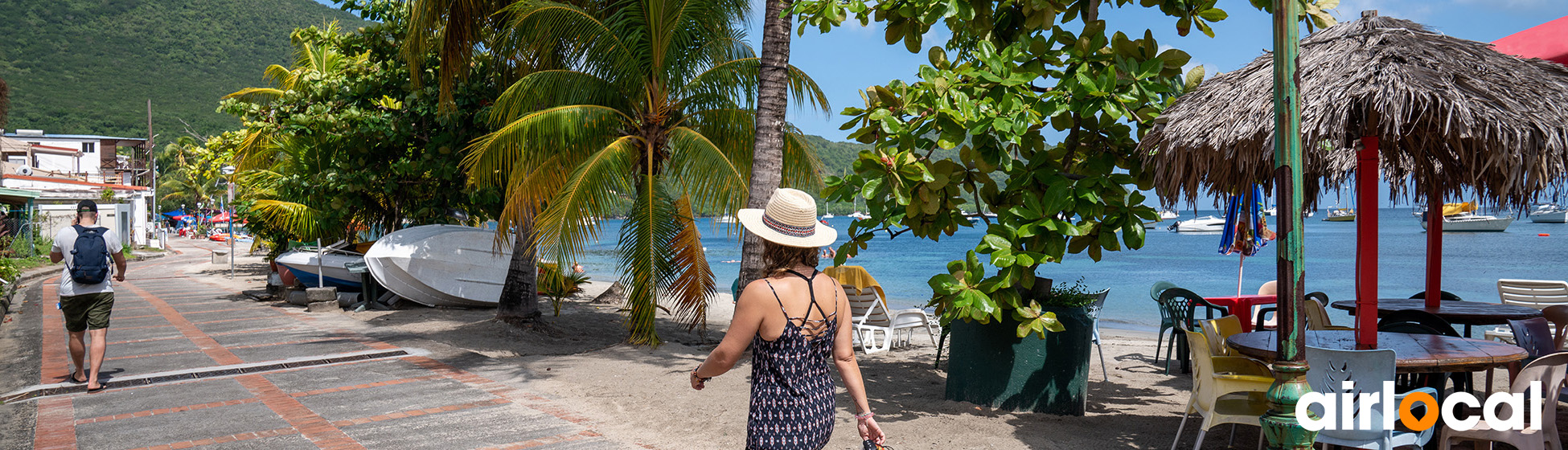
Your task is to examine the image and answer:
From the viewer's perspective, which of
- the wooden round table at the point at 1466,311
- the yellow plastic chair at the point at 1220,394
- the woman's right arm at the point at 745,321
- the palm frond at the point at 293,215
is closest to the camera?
the woman's right arm at the point at 745,321

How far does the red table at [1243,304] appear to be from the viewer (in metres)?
8.20

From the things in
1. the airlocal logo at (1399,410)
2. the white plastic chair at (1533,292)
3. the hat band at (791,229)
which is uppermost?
the hat band at (791,229)

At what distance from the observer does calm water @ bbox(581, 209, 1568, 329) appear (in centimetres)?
3036

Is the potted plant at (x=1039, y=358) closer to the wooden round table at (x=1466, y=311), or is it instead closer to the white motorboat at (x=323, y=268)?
the wooden round table at (x=1466, y=311)

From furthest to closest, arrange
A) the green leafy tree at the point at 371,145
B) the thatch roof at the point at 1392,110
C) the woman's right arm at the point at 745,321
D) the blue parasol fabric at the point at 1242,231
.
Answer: the green leafy tree at the point at 371,145
the blue parasol fabric at the point at 1242,231
the thatch roof at the point at 1392,110
the woman's right arm at the point at 745,321

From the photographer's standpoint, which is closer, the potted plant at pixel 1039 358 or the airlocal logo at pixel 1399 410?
the airlocal logo at pixel 1399 410

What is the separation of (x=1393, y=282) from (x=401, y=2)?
3595 cm

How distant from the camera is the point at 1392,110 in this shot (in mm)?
4309

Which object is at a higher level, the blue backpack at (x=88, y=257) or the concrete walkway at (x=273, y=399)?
the blue backpack at (x=88, y=257)

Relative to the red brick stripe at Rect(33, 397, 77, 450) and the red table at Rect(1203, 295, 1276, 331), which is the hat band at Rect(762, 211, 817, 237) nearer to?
the red brick stripe at Rect(33, 397, 77, 450)

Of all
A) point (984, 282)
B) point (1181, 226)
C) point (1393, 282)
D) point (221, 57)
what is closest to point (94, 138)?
point (984, 282)

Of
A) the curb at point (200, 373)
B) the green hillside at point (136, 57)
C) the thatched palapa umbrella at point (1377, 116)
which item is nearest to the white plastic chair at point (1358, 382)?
the thatched palapa umbrella at point (1377, 116)

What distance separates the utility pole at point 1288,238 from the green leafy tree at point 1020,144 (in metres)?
1.88

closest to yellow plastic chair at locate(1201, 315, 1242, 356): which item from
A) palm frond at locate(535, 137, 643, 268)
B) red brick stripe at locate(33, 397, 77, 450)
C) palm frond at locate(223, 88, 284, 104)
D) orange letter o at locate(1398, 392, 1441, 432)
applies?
orange letter o at locate(1398, 392, 1441, 432)
